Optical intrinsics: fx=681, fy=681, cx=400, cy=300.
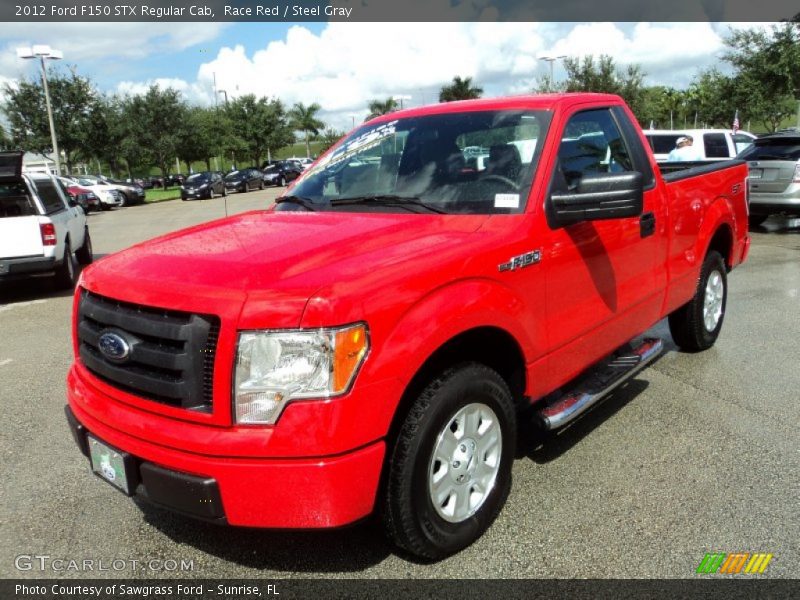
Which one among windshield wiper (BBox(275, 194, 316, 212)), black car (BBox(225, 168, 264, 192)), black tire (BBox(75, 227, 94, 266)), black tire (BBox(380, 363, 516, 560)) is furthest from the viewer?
black car (BBox(225, 168, 264, 192))

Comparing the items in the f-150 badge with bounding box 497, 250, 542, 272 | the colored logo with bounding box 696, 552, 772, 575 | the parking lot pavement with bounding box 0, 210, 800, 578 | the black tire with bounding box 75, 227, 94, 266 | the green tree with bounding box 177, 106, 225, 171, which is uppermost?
the green tree with bounding box 177, 106, 225, 171

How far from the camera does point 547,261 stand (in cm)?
315

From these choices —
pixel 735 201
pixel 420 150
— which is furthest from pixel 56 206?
pixel 735 201

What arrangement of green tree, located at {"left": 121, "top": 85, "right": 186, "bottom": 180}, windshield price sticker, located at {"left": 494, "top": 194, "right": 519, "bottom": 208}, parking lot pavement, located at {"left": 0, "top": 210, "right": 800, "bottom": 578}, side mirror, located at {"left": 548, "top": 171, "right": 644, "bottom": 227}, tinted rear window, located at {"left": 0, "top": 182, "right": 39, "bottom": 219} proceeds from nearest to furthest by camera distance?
1. parking lot pavement, located at {"left": 0, "top": 210, "right": 800, "bottom": 578}
2. side mirror, located at {"left": 548, "top": 171, "right": 644, "bottom": 227}
3. windshield price sticker, located at {"left": 494, "top": 194, "right": 519, "bottom": 208}
4. tinted rear window, located at {"left": 0, "top": 182, "right": 39, "bottom": 219}
5. green tree, located at {"left": 121, "top": 85, "right": 186, "bottom": 180}

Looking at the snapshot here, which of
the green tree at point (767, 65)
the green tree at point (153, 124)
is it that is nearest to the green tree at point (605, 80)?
the green tree at point (767, 65)

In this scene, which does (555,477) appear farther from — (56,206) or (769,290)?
(56,206)

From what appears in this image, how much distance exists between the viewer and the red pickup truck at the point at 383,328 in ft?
7.54

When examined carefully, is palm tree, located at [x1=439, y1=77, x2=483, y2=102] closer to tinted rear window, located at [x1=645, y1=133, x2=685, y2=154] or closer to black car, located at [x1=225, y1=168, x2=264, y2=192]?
black car, located at [x1=225, y1=168, x2=264, y2=192]

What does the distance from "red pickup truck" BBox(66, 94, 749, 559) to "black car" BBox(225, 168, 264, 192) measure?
31.3 meters

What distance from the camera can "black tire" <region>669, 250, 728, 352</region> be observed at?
5.17 meters

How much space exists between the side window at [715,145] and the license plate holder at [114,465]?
1479 cm

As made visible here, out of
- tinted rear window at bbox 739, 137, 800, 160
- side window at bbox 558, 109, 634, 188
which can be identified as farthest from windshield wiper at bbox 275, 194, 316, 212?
tinted rear window at bbox 739, 137, 800, 160

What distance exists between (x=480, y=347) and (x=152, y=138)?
42.0 metres

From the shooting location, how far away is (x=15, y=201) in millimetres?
9195
